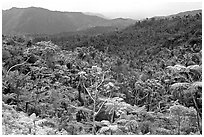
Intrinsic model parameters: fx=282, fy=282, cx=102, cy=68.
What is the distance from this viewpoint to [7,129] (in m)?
4.96

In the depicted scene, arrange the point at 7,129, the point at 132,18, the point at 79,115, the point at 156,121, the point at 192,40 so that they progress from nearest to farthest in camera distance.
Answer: the point at 7,129 < the point at 156,121 < the point at 79,115 < the point at 192,40 < the point at 132,18

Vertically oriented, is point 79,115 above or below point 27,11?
below

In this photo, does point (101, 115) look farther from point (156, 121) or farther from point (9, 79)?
point (9, 79)

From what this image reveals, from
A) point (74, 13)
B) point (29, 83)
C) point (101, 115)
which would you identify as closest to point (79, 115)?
point (101, 115)

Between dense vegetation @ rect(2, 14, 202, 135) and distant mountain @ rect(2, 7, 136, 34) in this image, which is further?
distant mountain @ rect(2, 7, 136, 34)

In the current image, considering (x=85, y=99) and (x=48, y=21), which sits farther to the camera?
(x=48, y=21)

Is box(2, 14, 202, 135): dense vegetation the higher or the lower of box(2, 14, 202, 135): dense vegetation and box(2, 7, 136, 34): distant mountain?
the lower

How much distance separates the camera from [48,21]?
14012 centimetres

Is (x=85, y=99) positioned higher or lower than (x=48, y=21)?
lower

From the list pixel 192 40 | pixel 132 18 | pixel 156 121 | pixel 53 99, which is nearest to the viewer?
pixel 156 121

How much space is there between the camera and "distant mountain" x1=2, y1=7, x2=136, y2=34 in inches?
5084

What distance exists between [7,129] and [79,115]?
3.46 m

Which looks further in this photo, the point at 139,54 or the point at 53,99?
the point at 139,54

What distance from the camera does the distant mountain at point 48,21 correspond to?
12912 cm
